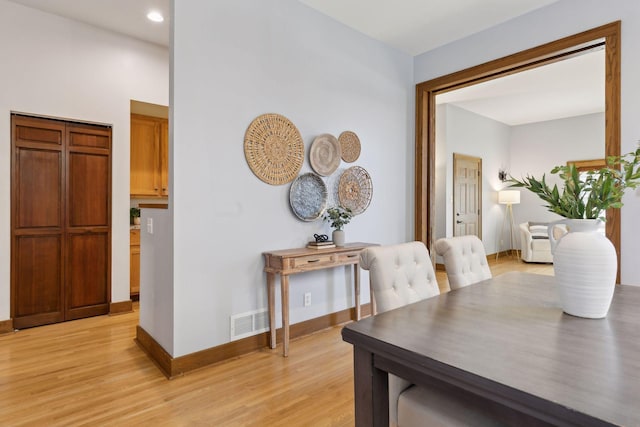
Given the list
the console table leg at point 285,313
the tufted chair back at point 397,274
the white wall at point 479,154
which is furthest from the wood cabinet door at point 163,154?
the white wall at point 479,154

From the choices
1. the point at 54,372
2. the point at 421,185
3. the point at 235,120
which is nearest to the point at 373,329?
the point at 235,120

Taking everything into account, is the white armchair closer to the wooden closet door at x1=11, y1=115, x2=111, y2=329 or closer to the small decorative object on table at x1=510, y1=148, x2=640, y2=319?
the small decorative object on table at x1=510, y1=148, x2=640, y2=319

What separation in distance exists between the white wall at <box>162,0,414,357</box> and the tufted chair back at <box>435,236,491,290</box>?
1.42 m

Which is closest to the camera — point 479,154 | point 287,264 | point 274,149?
point 287,264

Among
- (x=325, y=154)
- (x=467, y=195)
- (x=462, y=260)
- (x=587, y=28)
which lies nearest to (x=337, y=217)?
(x=325, y=154)

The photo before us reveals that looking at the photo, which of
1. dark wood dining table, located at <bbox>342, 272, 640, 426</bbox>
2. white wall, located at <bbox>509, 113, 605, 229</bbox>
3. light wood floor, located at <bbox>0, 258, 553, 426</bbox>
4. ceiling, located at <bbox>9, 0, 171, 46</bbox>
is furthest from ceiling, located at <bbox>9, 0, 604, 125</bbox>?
white wall, located at <bbox>509, 113, 605, 229</bbox>

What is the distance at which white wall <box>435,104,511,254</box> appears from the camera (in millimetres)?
6234

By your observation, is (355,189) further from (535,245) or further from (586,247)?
(535,245)

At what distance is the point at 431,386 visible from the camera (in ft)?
3.05

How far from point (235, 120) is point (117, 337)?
2.16m

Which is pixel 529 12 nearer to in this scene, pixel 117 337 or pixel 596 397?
pixel 596 397

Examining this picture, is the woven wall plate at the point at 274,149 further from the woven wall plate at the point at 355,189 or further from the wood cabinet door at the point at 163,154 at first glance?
the wood cabinet door at the point at 163,154

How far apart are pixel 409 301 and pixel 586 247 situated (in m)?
0.70

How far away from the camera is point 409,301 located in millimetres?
1562
